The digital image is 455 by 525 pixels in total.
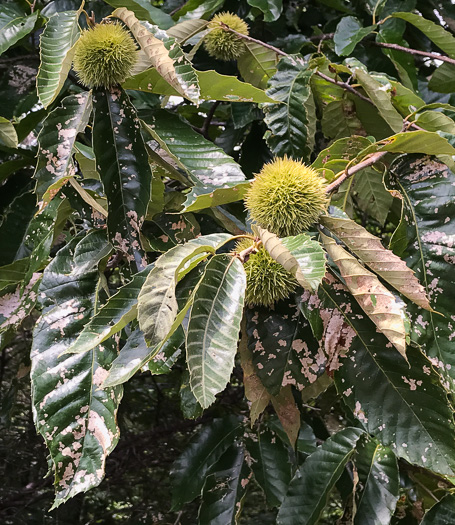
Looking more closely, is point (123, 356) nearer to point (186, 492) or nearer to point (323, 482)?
point (323, 482)

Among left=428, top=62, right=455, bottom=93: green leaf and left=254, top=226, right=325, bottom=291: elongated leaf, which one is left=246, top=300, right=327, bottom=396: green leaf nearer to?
left=254, top=226, right=325, bottom=291: elongated leaf

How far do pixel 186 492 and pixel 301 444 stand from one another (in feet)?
0.99

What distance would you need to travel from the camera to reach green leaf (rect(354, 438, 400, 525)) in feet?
3.00

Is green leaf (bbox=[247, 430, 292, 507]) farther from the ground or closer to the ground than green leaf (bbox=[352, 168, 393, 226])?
closer to the ground

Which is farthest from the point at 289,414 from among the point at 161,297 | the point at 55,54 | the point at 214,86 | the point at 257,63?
the point at 257,63

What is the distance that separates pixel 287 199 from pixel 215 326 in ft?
0.65

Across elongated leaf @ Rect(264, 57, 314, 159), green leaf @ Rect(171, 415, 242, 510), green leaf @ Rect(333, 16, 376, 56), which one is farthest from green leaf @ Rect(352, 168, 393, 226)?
green leaf @ Rect(171, 415, 242, 510)

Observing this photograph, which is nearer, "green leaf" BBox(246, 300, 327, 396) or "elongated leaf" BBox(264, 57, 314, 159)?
"green leaf" BBox(246, 300, 327, 396)

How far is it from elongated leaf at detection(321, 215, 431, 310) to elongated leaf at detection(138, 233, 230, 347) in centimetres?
19

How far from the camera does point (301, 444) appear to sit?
1.32 m

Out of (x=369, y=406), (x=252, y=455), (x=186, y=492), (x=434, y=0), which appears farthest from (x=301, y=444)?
(x=434, y=0)

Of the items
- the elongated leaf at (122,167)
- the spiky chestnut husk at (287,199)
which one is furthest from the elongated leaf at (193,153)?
the spiky chestnut husk at (287,199)

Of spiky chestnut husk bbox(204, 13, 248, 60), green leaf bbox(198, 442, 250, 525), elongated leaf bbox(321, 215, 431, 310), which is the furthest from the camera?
spiky chestnut husk bbox(204, 13, 248, 60)

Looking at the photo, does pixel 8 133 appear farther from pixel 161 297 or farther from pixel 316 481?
pixel 316 481
